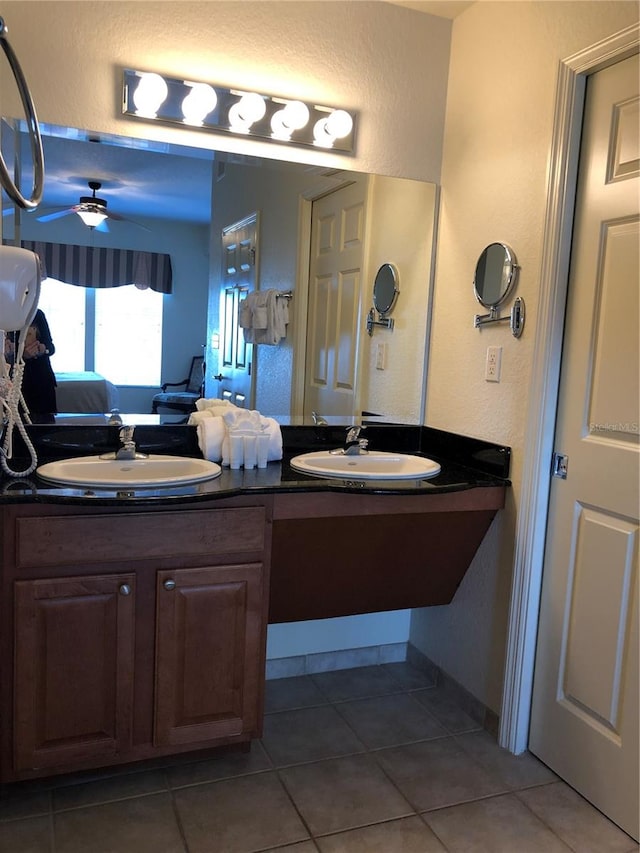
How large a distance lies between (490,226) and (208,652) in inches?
60.9

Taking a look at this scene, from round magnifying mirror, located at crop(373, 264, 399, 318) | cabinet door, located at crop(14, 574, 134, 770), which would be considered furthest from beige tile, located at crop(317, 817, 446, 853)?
round magnifying mirror, located at crop(373, 264, 399, 318)

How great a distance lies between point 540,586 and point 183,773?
3.83 ft

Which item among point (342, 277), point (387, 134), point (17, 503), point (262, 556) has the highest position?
point (387, 134)

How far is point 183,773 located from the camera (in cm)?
193

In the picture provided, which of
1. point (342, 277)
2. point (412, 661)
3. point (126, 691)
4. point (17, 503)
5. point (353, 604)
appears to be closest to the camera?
point (17, 503)

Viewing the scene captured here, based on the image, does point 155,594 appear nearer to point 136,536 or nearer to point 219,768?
point 136,536

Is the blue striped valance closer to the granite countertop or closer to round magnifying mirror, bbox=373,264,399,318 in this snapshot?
the granite countertop

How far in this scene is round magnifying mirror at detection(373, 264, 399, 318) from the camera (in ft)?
8.08

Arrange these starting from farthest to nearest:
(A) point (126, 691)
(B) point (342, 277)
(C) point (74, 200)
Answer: (B) point (342, 277) < (C) point (74, 200) < (A) point (126, 691)

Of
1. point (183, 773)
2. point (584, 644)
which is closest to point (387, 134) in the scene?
point (584, 644)

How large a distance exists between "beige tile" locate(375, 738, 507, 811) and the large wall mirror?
112 cm

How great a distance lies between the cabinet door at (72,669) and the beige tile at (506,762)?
3.46 ft

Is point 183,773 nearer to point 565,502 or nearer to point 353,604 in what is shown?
point 353,604

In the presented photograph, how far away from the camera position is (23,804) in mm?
1767
